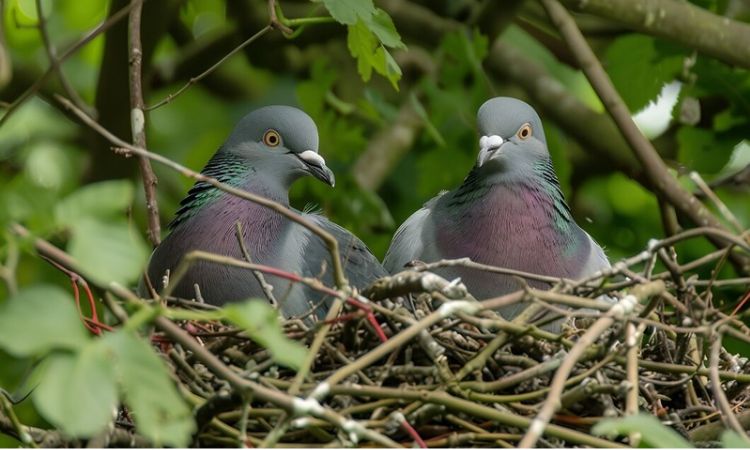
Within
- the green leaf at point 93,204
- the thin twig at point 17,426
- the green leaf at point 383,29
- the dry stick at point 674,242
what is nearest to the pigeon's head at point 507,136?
the green leaf at point 383,29

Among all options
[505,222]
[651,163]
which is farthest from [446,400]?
[651,163]

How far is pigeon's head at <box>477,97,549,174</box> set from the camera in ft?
15.3

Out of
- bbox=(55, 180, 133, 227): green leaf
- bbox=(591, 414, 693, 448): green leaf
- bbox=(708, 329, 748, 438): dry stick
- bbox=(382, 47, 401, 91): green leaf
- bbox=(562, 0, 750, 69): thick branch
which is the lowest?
bbox=(708, 329, 748, 438): dry stick

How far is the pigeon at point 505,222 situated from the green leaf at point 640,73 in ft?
4.14

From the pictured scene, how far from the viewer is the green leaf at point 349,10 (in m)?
3.41

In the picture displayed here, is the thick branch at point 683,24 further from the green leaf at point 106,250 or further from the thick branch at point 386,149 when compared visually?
the green leaf at point 106,250

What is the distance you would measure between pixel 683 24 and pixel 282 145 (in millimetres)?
2033

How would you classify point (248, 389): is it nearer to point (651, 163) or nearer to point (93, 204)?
point (93, 204)

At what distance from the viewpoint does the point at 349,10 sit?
3453 mm

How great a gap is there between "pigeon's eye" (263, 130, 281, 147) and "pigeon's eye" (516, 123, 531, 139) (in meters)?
0.94

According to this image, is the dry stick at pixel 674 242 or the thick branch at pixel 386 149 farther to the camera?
the thick branch at pixel 386 149

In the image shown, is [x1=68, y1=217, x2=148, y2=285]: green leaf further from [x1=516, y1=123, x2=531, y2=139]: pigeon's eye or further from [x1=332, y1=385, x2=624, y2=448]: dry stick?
[x1=516, y1=123, x2=531, y2=139]: pigeon's eye

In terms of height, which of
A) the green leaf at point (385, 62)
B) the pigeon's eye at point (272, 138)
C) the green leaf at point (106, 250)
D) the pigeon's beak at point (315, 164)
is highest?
the green leaf at point (385, 62)

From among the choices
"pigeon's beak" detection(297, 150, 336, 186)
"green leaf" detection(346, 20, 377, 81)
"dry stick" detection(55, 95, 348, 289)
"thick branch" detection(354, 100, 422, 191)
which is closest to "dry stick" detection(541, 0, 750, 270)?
"pigeon's beak" detection(297, 150, 336, 186)
